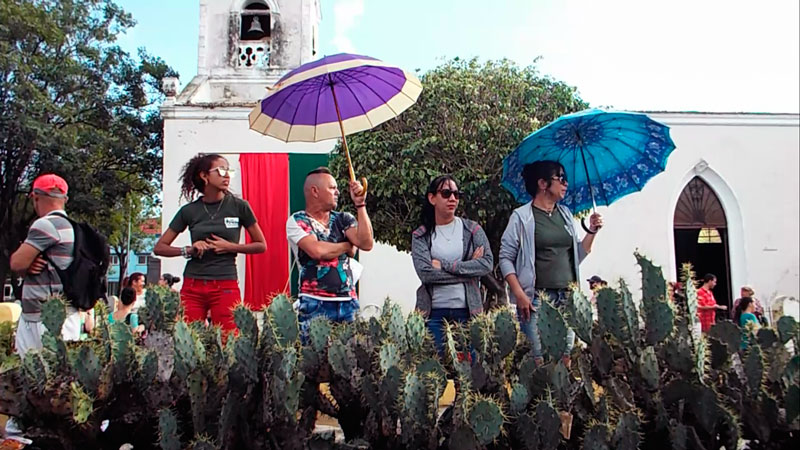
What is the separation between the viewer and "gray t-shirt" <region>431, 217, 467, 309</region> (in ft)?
11.6

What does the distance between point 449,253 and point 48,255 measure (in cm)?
228

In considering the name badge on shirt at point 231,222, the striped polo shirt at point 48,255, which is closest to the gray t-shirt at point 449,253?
the name badge on shirt at point 231,222

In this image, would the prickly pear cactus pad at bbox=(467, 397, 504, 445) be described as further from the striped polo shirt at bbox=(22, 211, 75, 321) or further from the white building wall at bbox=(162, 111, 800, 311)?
the white building wall at bbox=(162, 111, 800, 311)

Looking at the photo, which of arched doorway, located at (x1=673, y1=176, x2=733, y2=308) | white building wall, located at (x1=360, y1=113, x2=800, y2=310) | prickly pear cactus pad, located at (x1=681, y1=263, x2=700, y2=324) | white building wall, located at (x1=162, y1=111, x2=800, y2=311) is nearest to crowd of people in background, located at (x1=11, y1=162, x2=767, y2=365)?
prickly pear cactus pad, located at (x1=681, y1=263, x2=700, y2=324)

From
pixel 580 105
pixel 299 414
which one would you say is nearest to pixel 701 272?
pixel 580 105

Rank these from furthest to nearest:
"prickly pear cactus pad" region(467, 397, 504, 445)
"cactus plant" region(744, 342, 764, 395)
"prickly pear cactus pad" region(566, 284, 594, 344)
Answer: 1. "prickly pear cactus pad" region(566, 284, 594, 344)
2. "cactus plant" region(744, 342, 764, 395)
3. "prickly pear cactus pad" region(467, 397, 504, 445)

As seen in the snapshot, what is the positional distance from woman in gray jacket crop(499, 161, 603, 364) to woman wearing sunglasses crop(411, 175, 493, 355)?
0.18m

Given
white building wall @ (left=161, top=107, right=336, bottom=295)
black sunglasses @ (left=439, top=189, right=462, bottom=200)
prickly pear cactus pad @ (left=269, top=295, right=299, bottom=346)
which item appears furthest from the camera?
white building wall @ (left=161, top=107, right=336, bottom=295)

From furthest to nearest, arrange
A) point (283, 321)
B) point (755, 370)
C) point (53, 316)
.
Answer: point (53, 316), point (283, 321), point (755, 370)

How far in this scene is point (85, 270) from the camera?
3.36m

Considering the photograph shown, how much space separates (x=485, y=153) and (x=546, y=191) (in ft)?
11.0

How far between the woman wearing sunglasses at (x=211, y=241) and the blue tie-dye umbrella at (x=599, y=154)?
1.93m

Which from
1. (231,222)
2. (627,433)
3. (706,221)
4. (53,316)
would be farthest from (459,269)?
(706,221)

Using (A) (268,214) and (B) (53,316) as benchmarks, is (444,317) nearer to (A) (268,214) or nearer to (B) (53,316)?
(B) (53,316)
